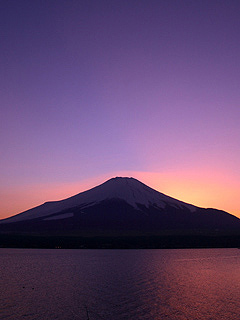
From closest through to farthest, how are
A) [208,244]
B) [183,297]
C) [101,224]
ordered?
[183,297]
[208,244]
[101,224]

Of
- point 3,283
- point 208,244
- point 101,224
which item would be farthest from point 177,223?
point 3,283

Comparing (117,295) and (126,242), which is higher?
A: (126,242)

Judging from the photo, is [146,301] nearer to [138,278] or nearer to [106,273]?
[138,278]

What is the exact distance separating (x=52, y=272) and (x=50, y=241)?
80.9 meters

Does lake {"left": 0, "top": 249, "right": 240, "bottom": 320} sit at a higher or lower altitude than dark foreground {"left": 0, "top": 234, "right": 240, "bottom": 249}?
lower

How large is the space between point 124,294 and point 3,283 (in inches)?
514

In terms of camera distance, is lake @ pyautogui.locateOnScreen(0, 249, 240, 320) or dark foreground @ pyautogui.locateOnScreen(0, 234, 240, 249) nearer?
lake @ pyautogui.locateOnScreen(0, 249, 240, 320)

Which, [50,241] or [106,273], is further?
[50,241]

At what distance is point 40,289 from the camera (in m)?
31.5

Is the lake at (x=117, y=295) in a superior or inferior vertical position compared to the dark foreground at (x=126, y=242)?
inferior

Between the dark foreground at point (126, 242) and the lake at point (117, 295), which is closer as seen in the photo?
the lake at point (117, 295)

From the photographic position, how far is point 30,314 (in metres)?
22.4

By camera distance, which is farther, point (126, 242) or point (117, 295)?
point (126, 242)

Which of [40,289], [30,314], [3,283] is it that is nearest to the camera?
[30,314]
